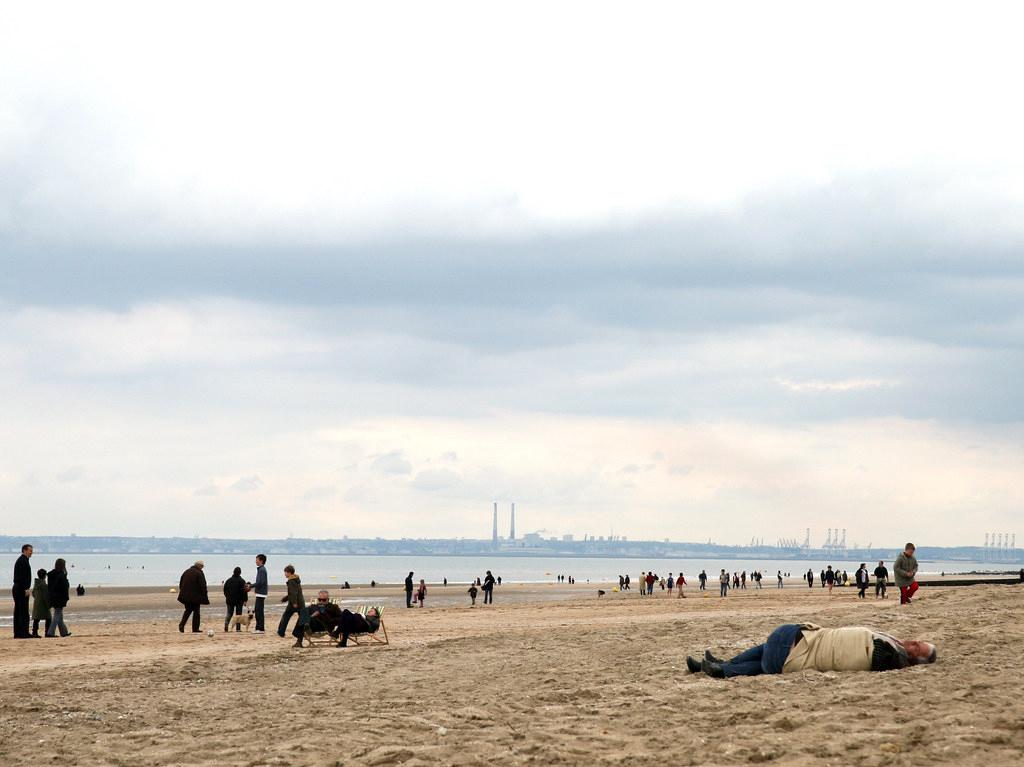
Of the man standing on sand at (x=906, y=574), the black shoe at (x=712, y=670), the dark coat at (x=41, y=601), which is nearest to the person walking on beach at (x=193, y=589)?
the dark coat at (x=41, y=601)

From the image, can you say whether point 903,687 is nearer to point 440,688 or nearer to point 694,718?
point 694,718

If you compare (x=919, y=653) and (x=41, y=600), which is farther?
(x=41, y=600)

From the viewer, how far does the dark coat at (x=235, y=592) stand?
77.7 feet

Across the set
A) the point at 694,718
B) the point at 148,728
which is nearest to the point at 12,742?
the point at 148,728

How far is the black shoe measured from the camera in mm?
12430

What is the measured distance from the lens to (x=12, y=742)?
10.9 m

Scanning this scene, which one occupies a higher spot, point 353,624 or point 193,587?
point 193,587

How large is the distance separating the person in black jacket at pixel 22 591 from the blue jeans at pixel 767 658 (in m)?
13.3

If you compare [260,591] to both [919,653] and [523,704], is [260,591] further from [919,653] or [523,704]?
[919,653]

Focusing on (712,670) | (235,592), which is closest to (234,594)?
(235,592)

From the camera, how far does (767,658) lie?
12.3m

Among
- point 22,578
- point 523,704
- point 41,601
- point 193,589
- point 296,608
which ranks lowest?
point 523,704

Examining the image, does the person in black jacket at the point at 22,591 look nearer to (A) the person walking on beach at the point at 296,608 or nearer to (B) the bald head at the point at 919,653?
(A) the person walking on beach at the point at 296,608

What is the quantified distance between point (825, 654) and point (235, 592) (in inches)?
577
